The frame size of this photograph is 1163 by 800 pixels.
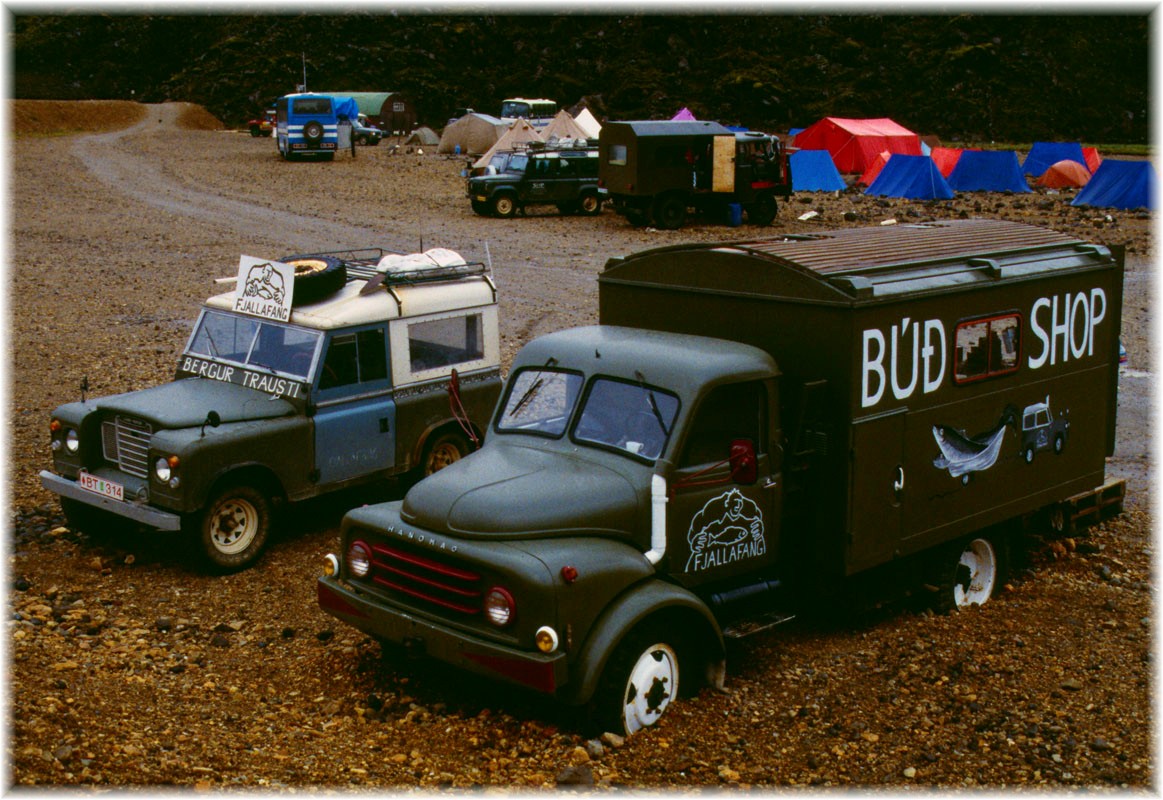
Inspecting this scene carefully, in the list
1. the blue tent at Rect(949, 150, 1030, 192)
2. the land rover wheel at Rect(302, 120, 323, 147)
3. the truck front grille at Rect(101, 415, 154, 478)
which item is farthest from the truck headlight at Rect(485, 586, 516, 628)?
the land rover wheel at Rect(302, 120, 323, 147)

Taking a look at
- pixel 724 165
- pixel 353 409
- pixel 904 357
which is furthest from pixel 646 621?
pixel 724 165

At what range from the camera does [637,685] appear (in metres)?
6.28

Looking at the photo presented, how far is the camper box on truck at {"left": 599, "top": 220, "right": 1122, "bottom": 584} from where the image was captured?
23.5 feet

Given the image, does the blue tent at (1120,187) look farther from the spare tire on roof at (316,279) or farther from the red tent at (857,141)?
the spare tire on roof at (316,279)

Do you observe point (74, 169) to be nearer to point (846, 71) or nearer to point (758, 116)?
point (758, 116)

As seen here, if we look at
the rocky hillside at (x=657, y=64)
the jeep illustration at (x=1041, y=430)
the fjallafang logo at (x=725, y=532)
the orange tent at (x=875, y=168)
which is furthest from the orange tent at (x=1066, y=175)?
the fjallafang logo at (x=725, y=532)

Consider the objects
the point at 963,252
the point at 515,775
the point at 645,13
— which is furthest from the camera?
the point at 645,13

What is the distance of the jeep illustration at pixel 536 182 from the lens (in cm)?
3081

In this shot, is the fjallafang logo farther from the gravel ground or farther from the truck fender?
the gravel ground

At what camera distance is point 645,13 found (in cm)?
7362

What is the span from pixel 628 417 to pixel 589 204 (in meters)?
25.9

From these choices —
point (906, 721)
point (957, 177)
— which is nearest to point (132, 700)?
point (906, 721)

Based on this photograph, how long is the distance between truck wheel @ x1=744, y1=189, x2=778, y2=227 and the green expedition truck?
22046 millimetres

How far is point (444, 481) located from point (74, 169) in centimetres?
3857
